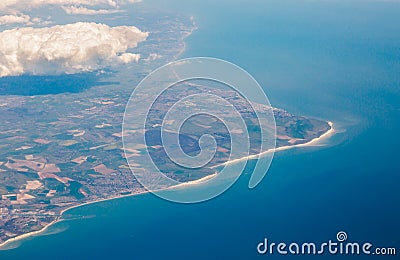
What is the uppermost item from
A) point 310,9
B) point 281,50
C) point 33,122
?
point 310,9

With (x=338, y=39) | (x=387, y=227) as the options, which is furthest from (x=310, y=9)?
(x=387, y=227)

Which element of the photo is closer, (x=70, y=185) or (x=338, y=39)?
Result: (x=70, y=185)

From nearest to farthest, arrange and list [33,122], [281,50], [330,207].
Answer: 1. [330,207]
2. [33,122]
3. [281,50]

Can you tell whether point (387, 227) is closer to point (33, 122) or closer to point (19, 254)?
point (19, 254)

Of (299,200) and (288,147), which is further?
(288,147)

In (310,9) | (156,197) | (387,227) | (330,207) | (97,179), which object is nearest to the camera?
(387,227)

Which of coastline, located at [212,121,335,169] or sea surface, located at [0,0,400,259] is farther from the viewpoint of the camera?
coastline, located at [212,121,335,169]

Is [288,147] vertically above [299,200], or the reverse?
[288,147]

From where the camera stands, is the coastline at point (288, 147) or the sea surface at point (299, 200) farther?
the coastline at point (288, 147)
